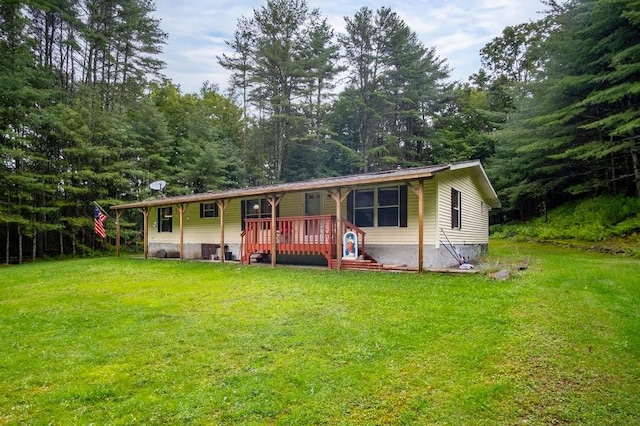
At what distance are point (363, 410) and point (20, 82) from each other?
18.3m

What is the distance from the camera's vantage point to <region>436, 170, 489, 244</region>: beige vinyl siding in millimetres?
9867

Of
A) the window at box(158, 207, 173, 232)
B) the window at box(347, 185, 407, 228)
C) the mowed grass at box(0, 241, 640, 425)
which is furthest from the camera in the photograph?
the window at box(158, 207, 173, 232)

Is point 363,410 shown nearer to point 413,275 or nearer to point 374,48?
point 413,275

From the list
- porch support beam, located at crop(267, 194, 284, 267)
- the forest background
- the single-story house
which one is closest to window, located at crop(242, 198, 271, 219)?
the single-story house

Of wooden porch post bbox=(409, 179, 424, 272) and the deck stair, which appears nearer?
wooden porch post bbox=(409, 179, 424, 272)

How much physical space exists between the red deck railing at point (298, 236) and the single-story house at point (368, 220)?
0.03 meters

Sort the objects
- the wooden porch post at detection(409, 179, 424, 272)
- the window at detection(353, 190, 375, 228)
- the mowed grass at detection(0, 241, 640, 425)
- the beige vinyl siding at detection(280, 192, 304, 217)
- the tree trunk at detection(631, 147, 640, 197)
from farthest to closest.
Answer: the tree trunk at detection(631, 147, 640, 197) → the beige vinyl siding at detection(280, 192, 304, 217) → the window at detection(353, 190, 375, 228) → the wooden porch post at detection(409, 179, 424, 272) → the mowed grass at detection(0, 241, 640, 425)

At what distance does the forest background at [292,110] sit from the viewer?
14.5 meters

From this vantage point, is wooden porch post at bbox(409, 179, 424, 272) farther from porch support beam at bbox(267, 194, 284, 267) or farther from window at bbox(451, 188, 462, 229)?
porch support beam at bbox(267, 194, 284, 267)

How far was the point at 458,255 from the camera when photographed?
10.7m

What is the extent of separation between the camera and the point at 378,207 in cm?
1039

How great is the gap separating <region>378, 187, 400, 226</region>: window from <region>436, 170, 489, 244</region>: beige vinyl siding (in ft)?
3.84

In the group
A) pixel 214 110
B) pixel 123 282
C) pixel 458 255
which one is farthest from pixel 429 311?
pixel 214 110

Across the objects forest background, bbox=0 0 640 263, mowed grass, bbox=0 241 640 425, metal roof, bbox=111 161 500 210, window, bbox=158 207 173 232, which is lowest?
mowed grass, bbox=0 241 640 425
